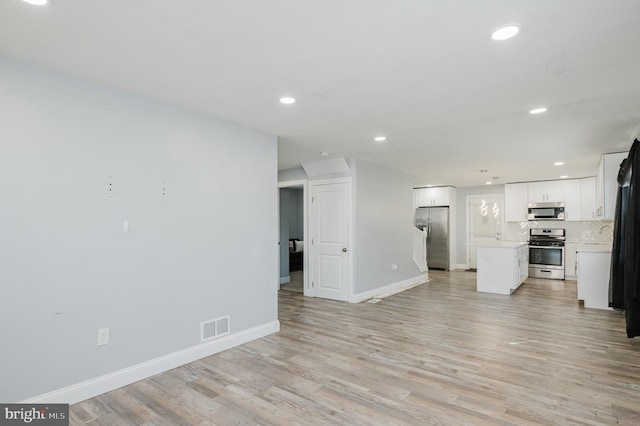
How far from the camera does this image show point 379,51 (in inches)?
85.4

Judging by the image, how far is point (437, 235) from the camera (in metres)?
9.53

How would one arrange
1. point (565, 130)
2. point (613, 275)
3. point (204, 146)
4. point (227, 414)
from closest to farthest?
point (227, 414), point (204, 146), point (565, 130), point (613, 275)

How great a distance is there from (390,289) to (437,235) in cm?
372

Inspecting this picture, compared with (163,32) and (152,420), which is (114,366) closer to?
(152,420)

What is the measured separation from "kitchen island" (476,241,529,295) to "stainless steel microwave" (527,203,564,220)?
220cm

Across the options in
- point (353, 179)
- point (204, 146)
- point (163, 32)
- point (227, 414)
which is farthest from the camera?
point (353, 179)

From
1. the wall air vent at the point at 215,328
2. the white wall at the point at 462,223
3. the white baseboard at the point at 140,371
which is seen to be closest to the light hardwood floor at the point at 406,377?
the white baseboard at the point at 140,371

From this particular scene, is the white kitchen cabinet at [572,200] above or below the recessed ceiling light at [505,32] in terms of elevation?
below

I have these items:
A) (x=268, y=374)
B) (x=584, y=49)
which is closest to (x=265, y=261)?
(x=268, y=374)

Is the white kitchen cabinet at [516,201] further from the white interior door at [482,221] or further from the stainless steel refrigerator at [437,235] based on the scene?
the stainless steel refrigerator at [437,235]

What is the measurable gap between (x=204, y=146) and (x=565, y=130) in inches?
160

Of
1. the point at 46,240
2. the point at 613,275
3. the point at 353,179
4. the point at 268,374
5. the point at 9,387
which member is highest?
the point at 353,179

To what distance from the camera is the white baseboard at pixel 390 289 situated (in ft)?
18.5

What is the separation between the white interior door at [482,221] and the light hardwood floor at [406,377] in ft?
15.7
